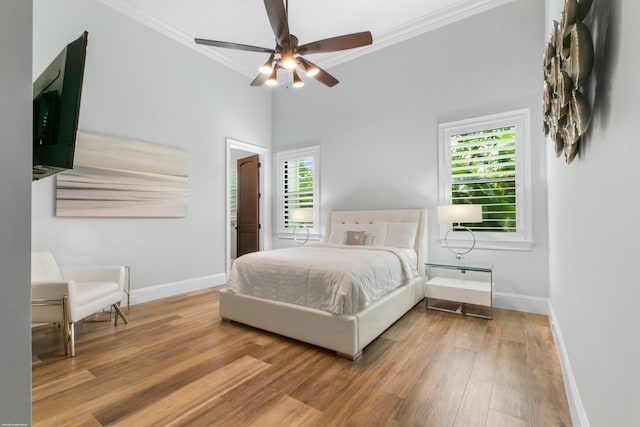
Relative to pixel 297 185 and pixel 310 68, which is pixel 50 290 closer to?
pixel 310 68

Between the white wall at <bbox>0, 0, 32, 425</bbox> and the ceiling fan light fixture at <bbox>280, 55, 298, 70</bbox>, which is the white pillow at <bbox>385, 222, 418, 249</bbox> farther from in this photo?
the white wall at <bbox>0, 0, 32, 425</bbox>

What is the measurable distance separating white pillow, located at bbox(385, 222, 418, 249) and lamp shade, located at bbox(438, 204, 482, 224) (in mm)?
449

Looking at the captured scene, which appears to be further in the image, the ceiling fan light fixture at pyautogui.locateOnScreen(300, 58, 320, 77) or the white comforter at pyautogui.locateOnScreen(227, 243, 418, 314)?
the ceiling fan light fixture at pyautogui.locateOnScreen(300, 58, 320, 77)

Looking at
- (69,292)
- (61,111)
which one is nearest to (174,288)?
(69,292)

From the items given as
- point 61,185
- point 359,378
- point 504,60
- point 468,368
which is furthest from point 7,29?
point 504,60

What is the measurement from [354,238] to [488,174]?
1785 mm

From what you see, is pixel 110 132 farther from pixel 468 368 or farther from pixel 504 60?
pixel 504 60

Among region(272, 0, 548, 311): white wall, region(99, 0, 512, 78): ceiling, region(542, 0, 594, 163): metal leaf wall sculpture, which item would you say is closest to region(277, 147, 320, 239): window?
region(272, 0, 548, 311): white wall

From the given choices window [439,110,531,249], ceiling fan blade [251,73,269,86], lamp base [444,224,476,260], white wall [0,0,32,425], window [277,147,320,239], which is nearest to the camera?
white wall [0,0,32,425]

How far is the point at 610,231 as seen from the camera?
0.99m

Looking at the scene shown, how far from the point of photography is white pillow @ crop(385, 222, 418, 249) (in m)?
3.67

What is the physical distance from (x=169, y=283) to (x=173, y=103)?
97.9 inches

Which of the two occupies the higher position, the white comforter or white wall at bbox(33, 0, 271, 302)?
white wall at bbox(33, 0, 271, 302)

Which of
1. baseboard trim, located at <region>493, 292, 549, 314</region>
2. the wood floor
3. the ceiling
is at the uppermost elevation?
the ceiling
